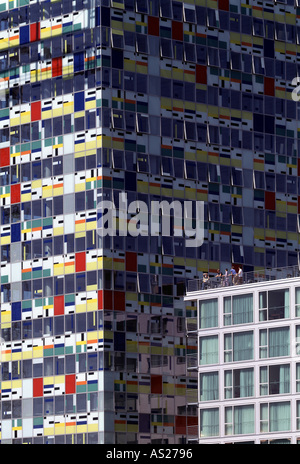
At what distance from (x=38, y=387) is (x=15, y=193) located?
20.8 m

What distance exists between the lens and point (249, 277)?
15425cm

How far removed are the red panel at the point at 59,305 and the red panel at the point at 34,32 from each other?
27862mm

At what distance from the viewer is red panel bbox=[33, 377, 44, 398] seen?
166 meters

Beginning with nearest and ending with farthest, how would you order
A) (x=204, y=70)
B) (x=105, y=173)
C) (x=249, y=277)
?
1. (x=249, y=277)
2. (x=105, y=173)
3. (x=204, y=70)

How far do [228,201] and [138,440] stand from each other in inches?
1130

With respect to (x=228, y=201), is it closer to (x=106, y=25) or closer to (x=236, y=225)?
(x=236, y=225)

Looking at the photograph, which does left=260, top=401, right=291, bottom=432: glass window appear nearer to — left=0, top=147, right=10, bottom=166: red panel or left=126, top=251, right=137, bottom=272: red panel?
left=126, top=251, right=137, bottom=272: red panel

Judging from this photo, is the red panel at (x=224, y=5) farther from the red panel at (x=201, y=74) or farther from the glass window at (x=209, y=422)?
the glass window at (x=209, y=422)

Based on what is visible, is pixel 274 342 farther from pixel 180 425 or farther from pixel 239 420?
pixel 180 425

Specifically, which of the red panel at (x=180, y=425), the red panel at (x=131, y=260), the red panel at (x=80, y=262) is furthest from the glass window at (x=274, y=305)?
the red panel at (x=80, y=262)

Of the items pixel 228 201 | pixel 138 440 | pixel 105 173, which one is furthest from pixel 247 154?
pixel 138 440

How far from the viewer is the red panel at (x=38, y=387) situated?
545 feet

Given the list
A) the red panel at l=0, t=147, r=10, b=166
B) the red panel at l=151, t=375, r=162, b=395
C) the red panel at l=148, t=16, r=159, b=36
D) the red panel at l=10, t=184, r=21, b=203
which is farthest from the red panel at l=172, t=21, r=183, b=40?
the red panel at l=151, t=375, r=162, b=395

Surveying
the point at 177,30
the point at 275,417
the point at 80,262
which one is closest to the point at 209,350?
the point at 275,417
